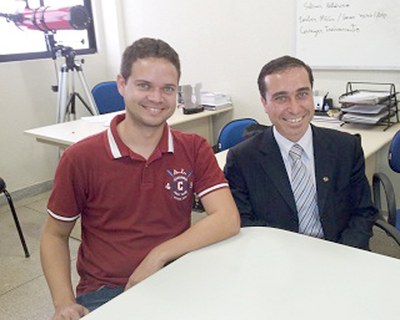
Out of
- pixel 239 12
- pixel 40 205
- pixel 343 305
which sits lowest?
pixel 40 205

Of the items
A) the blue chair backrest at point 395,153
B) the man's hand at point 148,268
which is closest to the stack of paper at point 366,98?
the blue chair backrest at point 395,153

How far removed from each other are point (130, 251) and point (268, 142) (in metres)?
0.65

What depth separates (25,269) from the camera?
2525 mm

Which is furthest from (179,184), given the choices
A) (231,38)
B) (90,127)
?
(231,38)

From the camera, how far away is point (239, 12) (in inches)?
129

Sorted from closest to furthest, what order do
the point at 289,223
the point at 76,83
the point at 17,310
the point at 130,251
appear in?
the point at 130,251 < the point at 289,223 < the point at 17,310 < the point at 76,83

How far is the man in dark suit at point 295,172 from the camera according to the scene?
4.91 ft

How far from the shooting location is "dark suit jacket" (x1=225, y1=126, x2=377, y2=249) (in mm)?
1492

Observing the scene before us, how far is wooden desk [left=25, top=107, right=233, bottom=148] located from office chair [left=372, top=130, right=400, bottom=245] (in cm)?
149

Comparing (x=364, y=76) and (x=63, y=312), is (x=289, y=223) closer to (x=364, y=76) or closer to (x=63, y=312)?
(x=63, y=312)

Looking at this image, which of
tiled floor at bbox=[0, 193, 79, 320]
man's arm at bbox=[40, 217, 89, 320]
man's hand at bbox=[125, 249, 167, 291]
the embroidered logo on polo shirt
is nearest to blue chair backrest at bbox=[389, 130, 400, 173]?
the embroidered logo on polo shirt

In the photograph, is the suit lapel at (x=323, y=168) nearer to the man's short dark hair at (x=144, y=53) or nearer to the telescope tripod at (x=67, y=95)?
the man's short dark hair at (x=144, y=53)

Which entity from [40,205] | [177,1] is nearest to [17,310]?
[40,205]

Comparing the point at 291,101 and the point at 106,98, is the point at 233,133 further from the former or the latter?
the point at 106,98
